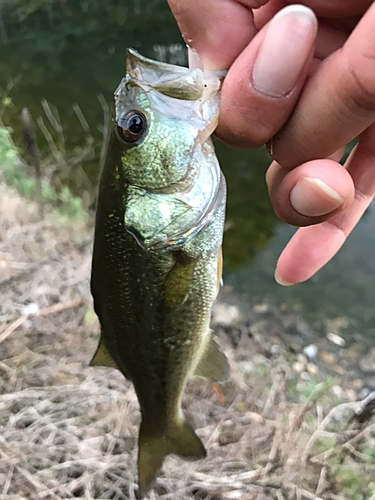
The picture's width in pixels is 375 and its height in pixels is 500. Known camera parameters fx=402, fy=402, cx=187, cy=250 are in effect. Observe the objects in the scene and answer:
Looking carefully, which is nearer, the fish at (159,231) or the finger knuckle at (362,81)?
the finger knuckle at (362,81)

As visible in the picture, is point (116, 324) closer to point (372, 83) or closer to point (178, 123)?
point (178, 123)

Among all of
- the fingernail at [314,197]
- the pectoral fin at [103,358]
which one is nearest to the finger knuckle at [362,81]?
the fingernail at [314,197]

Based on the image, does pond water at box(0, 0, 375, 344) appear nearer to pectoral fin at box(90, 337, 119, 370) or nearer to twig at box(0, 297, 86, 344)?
twig at box(0, 297, 86, 344)

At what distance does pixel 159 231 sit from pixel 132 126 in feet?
1.13

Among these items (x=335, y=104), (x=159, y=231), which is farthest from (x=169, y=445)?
(x=335, y=104)

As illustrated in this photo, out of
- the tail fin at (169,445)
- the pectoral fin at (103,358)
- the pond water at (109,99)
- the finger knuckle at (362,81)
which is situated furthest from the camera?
the pond water at (109,99)

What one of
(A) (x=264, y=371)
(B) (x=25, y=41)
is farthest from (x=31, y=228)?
(B) (x=25, y=41)

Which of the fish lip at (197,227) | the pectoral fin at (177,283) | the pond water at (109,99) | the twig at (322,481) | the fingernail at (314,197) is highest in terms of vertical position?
the fingernail at (314,197)

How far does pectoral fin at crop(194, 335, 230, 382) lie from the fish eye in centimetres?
92

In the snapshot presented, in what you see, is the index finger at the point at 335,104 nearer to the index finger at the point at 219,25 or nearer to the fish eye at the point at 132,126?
the index finger at the point at 219,25

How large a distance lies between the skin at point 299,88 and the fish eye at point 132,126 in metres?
0.24

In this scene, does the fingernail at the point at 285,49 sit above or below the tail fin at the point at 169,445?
above

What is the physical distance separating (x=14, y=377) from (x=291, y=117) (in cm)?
252

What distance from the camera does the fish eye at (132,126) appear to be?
122 cm
